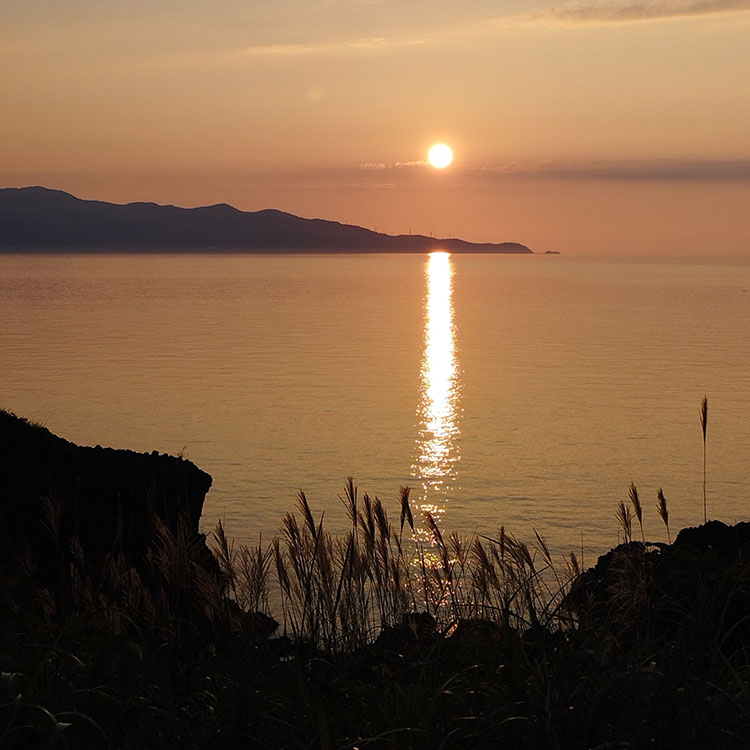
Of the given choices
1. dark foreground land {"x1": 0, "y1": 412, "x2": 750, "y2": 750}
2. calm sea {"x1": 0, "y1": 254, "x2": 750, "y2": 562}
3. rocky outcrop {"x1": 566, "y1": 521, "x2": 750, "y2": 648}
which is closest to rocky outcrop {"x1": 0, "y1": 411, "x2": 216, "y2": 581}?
dark foreground land {"x1": 0, "y1": 412, "x2": 750, "y2": 750}

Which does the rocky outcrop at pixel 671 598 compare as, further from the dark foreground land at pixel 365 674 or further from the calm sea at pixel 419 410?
the calm sea at pixel 419 410

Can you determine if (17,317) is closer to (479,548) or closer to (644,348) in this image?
(644,348)

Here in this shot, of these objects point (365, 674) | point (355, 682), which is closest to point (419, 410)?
point (365, 674)

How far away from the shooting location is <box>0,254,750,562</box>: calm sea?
1079 inches

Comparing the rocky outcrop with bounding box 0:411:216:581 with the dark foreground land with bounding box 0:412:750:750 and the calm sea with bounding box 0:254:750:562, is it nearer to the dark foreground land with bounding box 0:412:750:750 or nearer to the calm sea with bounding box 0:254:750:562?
the dark foreground land with bounding box 0:412:750:750

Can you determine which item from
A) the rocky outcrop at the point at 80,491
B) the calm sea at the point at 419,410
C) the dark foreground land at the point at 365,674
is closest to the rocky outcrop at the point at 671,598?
the dark foreground land at the point at 365,674

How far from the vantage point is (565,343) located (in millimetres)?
76312

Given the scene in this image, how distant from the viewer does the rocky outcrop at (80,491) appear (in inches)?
540

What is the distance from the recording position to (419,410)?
43531mm

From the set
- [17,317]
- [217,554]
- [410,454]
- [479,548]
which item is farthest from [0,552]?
[17,317]

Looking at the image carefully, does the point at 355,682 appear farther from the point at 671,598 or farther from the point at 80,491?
the point at 80,491

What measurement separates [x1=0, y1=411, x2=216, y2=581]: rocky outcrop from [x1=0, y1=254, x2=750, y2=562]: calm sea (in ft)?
21.1

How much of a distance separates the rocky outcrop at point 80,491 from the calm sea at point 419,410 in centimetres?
643

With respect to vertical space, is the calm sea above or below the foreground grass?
below
